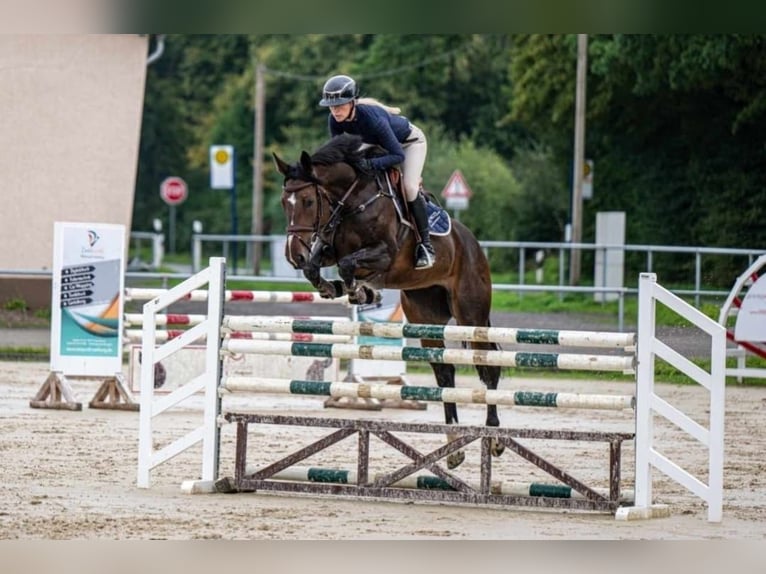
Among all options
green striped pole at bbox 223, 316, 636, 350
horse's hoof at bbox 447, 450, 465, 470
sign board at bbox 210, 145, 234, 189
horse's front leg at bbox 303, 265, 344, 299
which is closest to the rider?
horse's front leg at bbox 303, 265, 344, 299

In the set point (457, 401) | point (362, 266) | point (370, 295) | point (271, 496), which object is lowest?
point (271, 496)

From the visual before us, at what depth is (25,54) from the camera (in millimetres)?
19203

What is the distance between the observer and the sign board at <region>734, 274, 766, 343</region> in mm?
13992

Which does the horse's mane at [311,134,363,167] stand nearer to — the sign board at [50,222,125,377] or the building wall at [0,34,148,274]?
the sign board at [50,222,125,377]

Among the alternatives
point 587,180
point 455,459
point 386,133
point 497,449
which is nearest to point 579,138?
point 587,180

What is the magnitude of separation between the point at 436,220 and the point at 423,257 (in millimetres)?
314

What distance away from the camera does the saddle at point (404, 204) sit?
26.9 feet

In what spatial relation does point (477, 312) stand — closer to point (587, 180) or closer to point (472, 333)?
point (472, 333)

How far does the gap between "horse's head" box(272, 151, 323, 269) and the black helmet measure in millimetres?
374

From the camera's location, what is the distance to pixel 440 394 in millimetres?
7535

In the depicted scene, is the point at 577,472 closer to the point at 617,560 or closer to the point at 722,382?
the point at 722,382

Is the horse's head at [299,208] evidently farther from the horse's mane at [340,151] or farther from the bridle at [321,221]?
the horse's mane at [340,151]

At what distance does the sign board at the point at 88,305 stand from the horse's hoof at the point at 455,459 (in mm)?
4371
